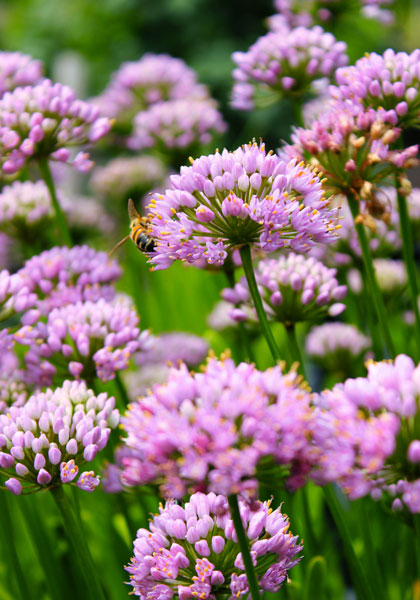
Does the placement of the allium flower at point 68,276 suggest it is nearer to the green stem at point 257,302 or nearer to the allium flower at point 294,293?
the allium flower at point 294,293

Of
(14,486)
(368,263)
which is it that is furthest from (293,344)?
(14,486)

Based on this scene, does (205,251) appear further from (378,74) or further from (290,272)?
(378,74)

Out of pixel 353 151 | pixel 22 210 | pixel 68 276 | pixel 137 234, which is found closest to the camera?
pixel 353 151

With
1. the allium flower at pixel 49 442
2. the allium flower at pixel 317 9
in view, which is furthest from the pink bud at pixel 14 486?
the allium flower at pixel 317 9

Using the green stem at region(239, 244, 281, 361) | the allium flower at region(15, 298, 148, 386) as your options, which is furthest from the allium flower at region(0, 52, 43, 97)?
the green stem at region(239, 244, 281, 361)

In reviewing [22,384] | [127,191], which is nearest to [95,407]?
[22,384]

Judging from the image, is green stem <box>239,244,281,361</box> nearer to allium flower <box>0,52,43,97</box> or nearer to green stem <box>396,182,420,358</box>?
green stem <box>396,182,420,358</box>

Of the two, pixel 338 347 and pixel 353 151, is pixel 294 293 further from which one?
pixel 338 347
